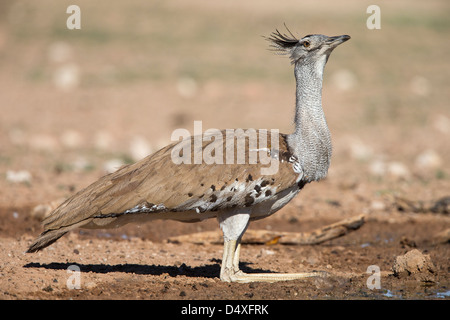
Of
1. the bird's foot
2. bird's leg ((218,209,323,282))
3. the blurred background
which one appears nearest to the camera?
bird's leg ((218,209,323,282))

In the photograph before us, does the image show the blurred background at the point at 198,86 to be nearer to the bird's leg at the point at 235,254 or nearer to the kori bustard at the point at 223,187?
the kori bustard at the point at 223,187

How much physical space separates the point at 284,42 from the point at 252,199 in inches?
49.5

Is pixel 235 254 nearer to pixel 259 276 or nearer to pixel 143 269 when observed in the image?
pixel 259 276

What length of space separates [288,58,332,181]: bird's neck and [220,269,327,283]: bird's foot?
0.66 m

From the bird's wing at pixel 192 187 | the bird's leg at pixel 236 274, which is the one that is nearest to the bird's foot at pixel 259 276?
the bird's leg at pixel 236 274

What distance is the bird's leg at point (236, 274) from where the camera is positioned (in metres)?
4.42

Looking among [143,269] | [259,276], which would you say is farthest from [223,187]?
[143,269]

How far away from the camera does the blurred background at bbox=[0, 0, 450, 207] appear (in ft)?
29.3

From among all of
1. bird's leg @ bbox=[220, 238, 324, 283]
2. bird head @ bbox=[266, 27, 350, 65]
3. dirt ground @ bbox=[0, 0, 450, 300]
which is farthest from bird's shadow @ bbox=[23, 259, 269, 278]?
bird head @ bbox=[266, 27, 350, 65]

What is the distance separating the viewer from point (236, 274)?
448cm

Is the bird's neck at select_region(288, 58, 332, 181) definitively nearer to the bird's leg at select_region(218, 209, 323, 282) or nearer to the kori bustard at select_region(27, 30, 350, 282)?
the kori bustard at select_region(27, 30, 350, 282)

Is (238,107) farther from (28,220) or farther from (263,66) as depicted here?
(28,220)

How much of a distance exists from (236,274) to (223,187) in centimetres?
66

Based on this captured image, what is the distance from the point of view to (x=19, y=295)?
397cm
